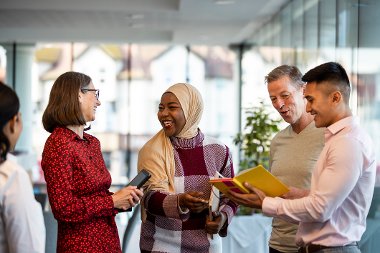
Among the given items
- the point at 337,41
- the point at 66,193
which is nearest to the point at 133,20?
the point at 337,41

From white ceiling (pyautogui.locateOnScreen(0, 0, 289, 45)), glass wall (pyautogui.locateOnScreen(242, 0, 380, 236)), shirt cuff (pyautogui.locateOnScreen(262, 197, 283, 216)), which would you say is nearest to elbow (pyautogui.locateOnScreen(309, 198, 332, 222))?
shirt cuff (pyautogui.locateOnScreen(262, 197, 283, 216))

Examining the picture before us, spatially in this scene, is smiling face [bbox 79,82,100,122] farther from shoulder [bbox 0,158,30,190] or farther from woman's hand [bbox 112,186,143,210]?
shoulder [bbox 0,158,30,190]

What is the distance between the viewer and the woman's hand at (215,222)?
3.76 meters

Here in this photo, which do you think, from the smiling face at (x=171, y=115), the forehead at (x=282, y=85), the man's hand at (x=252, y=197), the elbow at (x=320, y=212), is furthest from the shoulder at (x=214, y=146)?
the elbow at (x=320, y=212)

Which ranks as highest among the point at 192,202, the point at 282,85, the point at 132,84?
the point at 132,84

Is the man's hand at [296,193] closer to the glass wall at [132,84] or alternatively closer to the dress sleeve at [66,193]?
the dress sleeve at [66,193]

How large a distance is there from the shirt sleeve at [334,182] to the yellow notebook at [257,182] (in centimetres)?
19

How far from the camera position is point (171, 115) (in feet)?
12.7

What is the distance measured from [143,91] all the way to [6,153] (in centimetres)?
1412

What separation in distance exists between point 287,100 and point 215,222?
2.67 feet

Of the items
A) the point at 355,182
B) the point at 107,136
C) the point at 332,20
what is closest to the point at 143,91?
the point at 107,136

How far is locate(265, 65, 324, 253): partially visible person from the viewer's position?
13.1 feet

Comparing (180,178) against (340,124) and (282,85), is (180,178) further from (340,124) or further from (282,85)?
(340,124)

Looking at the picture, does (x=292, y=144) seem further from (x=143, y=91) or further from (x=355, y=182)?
(x=143, y=91)
